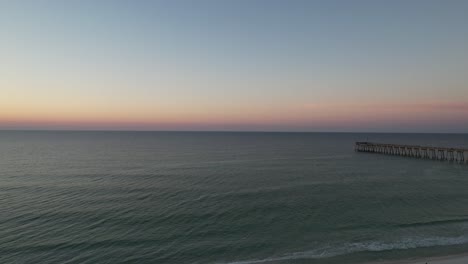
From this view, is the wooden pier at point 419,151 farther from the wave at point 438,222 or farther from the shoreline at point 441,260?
the shoreline at point 441,260

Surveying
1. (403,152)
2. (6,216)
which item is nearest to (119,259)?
(6,216)

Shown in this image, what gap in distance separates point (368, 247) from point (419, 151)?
226 ft

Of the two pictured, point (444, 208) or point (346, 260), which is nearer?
point (346, 260)

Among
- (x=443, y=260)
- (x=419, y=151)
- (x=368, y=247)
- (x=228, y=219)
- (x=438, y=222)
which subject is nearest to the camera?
(x=443, y=260)

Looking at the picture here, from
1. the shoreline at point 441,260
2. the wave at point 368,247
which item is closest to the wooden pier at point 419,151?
the wave at point 368,247

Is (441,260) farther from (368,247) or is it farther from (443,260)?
(368,247)

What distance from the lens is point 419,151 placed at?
7712 cm

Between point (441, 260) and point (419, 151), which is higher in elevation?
point (419, 151)

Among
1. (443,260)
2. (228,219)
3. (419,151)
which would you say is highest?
(419,151)

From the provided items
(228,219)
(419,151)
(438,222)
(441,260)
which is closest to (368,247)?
(441,260)

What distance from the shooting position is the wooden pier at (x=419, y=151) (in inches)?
2803

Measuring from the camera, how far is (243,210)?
2886 centimetres

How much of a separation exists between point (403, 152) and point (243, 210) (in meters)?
Result: 70.7

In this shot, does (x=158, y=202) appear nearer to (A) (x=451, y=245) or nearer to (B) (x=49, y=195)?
(B) (x=49, y=195)
